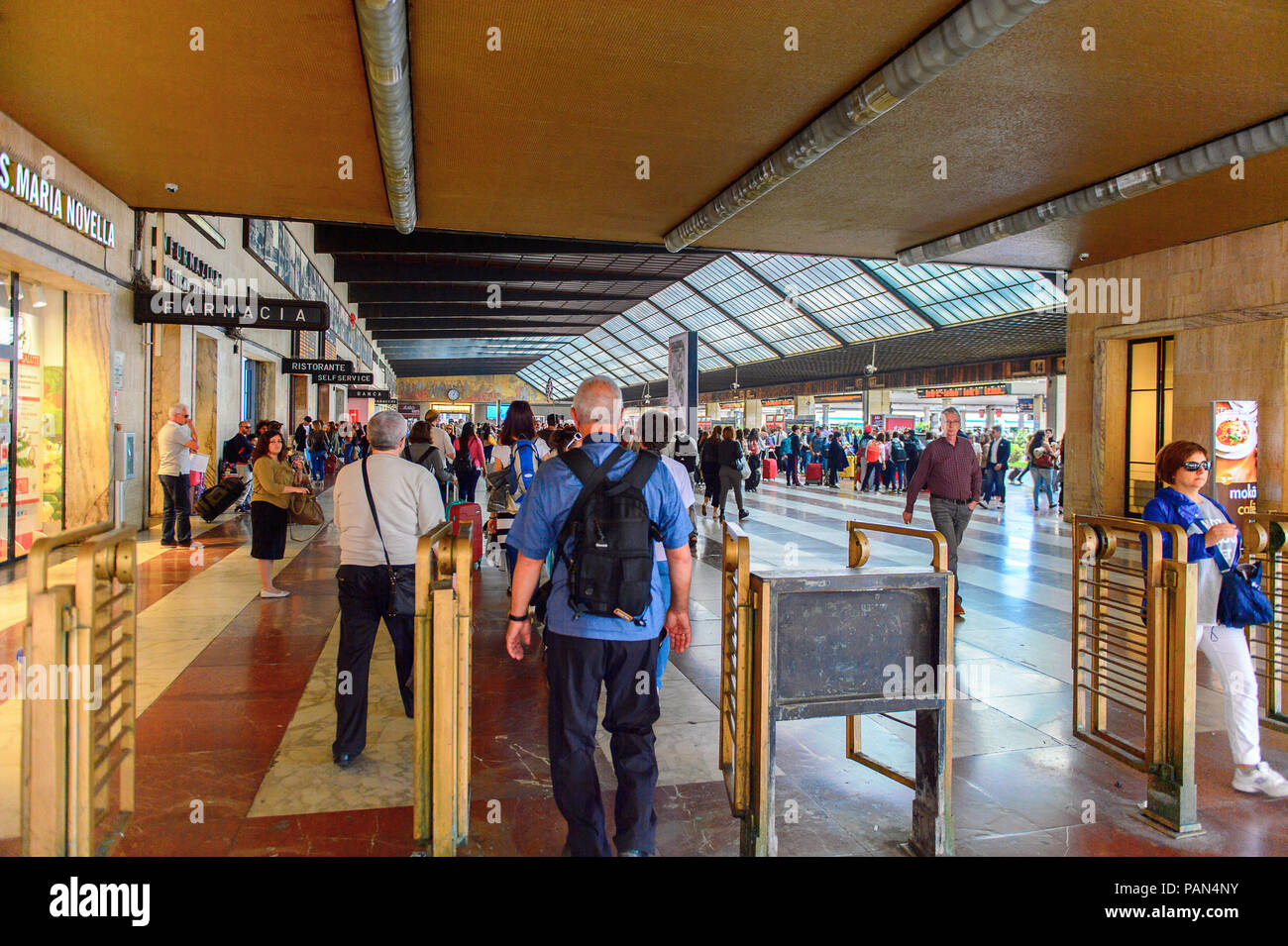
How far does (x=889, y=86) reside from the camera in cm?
612

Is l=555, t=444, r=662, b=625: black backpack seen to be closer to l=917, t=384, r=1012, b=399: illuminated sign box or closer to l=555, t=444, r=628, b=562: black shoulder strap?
l=555, t=444, r=628, b=562: black shoulder strap

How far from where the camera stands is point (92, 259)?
9.09 meters

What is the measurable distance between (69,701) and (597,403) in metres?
1.92

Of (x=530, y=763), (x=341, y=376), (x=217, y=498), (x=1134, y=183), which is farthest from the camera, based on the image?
(x=341, y=376)

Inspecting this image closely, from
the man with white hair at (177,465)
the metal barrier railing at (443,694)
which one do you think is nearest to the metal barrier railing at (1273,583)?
the metal barrier railing at (443,694)

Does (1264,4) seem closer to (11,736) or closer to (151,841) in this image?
(151,841)

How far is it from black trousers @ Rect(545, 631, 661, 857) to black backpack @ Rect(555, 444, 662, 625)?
0.16m

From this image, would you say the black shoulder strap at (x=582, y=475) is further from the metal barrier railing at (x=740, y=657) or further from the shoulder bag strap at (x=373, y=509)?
the shoulder bag strap at (x=373, y=509)

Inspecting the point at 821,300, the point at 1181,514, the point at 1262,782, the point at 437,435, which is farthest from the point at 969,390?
the point at 1262,782

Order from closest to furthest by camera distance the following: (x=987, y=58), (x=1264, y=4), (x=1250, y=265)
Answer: (x=1264, y=4), (x=987, y=58), (x=1250, y=265)

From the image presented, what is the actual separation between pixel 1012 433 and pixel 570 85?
36.0 meters

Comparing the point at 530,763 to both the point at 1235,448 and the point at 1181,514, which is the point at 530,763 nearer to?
the point at 1181,514
